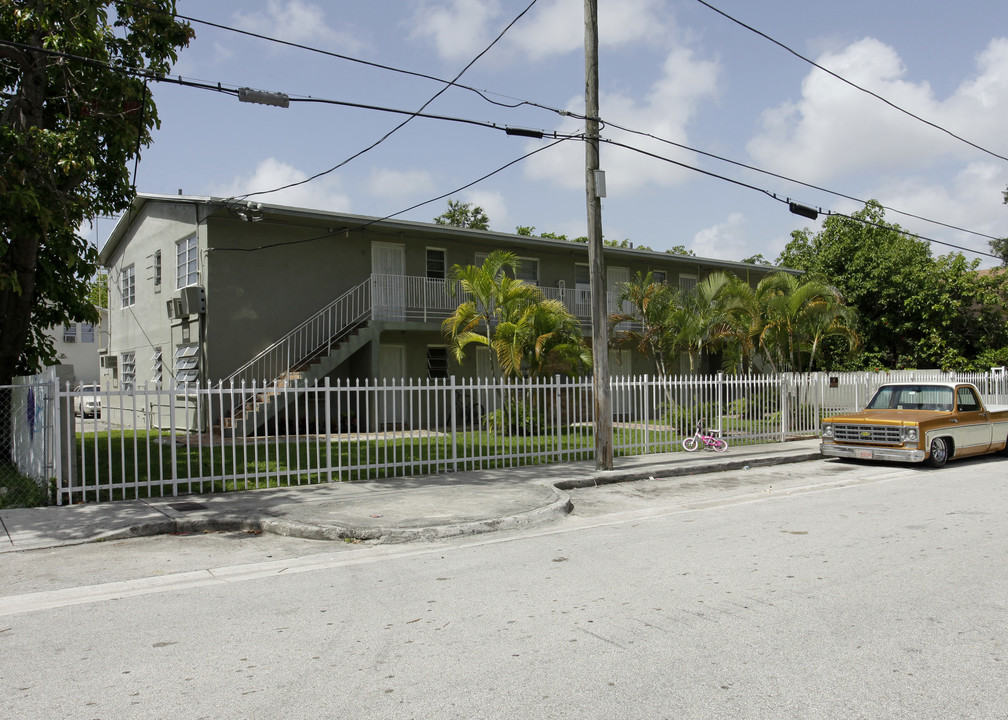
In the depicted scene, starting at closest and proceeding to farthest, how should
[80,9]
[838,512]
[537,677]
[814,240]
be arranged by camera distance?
[537,677] < [838,512] < [80,9] < [814,240]

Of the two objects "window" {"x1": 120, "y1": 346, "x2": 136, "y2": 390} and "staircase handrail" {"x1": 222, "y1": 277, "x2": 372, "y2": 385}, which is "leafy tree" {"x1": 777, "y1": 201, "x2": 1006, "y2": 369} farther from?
"window" {"x1": 120, "y1": 346, "x2": 136, "y2": 390}

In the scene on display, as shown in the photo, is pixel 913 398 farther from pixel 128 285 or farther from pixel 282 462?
pixel 128 285

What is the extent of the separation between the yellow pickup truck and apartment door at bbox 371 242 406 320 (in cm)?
1130

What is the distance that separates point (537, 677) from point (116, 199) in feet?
39.5

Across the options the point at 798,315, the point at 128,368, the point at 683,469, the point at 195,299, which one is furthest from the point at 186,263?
the point at 798,315

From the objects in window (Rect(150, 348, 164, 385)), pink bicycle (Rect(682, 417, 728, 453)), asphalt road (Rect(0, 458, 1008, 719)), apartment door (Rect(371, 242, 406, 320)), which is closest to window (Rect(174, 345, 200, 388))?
window (Rect(150, 348, 164, 385))

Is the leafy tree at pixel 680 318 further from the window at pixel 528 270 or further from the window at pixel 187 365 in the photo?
the window at pixel 187 365

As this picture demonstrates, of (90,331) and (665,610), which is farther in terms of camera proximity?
(90,331)

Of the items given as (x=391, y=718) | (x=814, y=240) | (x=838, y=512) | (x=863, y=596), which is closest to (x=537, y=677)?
(x=391, y=718)

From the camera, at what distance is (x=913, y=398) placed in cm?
1430

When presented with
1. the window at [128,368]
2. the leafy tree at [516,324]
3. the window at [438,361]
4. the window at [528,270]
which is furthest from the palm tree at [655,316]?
the window at [128,368]

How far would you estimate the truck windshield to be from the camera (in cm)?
1400

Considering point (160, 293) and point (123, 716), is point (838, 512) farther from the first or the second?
Answer: point (160, 293)

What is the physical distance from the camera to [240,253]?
19469 mm
